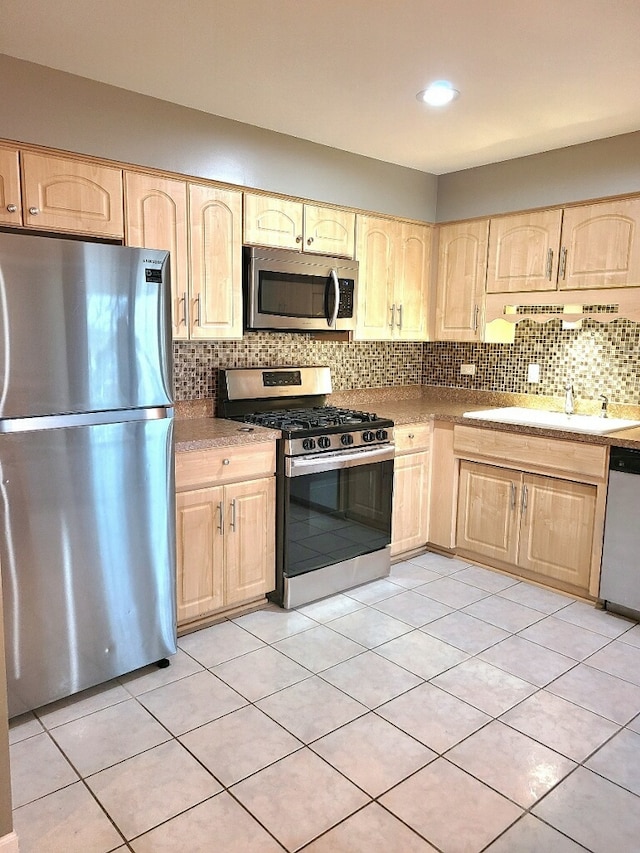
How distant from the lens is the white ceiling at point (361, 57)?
1.99 meters

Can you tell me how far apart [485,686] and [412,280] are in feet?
8.38

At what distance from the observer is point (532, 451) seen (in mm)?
3463

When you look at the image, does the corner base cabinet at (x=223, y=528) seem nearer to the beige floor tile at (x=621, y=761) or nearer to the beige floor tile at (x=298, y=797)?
the beige floor tile at (x=298, y=797)

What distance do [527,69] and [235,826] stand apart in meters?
2.82

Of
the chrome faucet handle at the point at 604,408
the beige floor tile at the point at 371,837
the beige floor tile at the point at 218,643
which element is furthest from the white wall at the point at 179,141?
the beige floor tile at the point at 371,837

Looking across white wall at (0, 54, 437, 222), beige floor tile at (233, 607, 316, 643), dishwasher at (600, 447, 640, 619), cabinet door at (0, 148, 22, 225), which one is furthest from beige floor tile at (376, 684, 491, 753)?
white wall at (0, 54, 437, 222)

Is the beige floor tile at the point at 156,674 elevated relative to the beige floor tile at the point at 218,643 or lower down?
lower down

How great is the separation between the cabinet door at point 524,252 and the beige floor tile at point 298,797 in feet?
9.31

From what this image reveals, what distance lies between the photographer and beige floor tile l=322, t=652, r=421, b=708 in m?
2.47

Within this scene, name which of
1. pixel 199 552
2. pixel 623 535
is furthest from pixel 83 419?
pixel 623 535

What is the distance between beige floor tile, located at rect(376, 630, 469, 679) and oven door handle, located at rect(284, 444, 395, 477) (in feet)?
2.96

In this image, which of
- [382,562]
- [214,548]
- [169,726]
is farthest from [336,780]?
[382,562]

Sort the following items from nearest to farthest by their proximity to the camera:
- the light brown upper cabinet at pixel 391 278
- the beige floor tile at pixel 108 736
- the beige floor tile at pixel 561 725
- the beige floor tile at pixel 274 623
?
the beige floor tile at pixel 108 736
the beige floor tile at pixel 561 725
the beige floor tile at pixel 274 623
the light brown upper cabinet at pixel 391 278

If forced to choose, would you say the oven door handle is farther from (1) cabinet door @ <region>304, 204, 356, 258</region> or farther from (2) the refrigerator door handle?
(1) cabinet door @ <region>304, 204, 356, 258</region>
